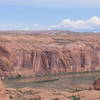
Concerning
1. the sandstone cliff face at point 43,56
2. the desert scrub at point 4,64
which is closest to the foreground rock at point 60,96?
the desert scrub at point 4,64

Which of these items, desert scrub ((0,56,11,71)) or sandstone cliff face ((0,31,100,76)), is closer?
desert scrub ((0,56,11,71))

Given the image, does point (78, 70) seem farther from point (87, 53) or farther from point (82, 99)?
point (82, 99)

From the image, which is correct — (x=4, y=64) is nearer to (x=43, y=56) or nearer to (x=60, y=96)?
(x=43, y=56)

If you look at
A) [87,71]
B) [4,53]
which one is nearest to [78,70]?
[87,71]

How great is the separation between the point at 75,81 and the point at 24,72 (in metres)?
19.9

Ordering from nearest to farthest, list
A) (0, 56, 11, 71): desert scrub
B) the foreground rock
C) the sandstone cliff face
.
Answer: the foreground rock < (0, 56, 11, 71): desert scrub < the sandstone cliff face

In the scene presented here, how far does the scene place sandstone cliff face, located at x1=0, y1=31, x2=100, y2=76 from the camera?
9031cm

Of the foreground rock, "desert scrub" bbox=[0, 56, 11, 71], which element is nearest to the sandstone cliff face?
"desert scrub" bbox=[0, 56, 11, 71]

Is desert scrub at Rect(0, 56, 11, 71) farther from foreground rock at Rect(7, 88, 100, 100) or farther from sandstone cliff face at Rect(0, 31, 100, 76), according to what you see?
foreground rock at Rect(7, 88, 100, 100)

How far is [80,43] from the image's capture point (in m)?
105

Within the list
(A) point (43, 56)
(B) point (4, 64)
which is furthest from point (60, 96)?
(A) point (43, 56)

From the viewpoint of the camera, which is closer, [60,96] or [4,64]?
[60,96]

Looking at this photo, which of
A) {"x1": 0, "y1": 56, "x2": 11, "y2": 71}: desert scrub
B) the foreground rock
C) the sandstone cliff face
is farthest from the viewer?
the sandstone cliff face

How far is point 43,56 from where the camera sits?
95062 millimetres
